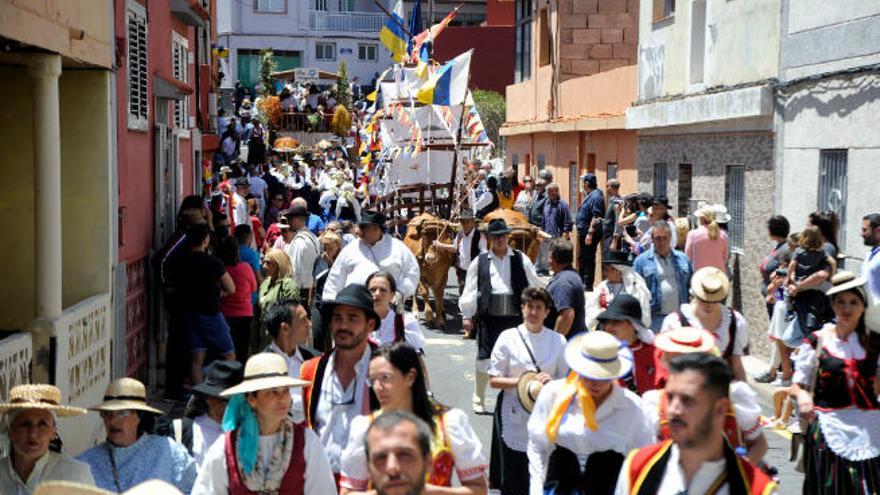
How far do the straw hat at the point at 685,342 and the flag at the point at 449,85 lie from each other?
51.2ft

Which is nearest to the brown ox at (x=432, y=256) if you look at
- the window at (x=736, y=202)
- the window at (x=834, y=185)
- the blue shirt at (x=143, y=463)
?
the window at (x=736, y=202)

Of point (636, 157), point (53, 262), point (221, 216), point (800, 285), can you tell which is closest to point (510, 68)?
point (636, 157)

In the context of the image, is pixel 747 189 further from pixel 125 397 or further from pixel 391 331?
pixel 125 397

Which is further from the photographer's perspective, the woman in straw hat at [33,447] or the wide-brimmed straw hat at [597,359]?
the wide-brimmed straw hat at [597,359]

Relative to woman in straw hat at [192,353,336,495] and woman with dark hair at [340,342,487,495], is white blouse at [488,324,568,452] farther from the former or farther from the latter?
woman in straw hat at [192,353,336,495]

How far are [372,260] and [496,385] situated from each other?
3.81 m

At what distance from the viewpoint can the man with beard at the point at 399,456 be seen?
3896mm

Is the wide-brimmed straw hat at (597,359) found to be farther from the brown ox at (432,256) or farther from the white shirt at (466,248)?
the brown ox at (432,256)

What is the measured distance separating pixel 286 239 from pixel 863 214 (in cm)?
676

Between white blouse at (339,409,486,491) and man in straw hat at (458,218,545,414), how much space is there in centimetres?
605

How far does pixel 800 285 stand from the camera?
12.3m

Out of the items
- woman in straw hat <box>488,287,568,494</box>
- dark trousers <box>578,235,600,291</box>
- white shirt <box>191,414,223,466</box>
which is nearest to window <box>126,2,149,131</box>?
woman in straw hat <box>488,287,568,494</box>

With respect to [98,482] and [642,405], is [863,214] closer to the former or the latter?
[642,405]

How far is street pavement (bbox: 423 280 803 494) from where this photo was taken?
403 inches
